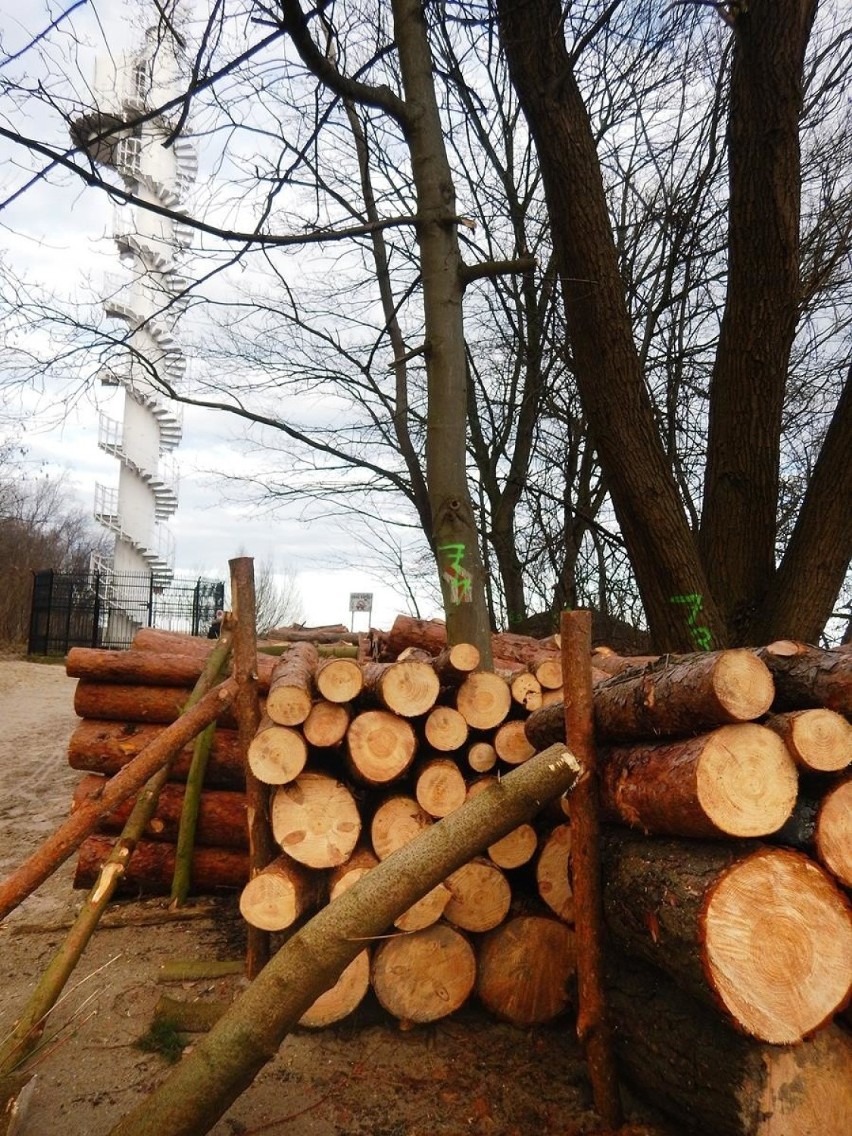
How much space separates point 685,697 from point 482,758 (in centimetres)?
140

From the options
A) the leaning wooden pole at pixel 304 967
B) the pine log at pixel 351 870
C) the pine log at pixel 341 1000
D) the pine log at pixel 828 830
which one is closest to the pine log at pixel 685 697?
the pine log at pixel 828 830

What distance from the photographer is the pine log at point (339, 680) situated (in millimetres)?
3521

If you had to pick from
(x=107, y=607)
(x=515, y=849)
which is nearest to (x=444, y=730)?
(x=515, y=849)

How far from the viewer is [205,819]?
492 cm

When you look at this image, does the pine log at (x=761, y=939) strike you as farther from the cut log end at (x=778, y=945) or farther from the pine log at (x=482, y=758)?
the pine log at (x=482, y=758)

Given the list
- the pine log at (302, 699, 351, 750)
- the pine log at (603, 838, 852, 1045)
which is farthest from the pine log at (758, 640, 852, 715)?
the pine log at (302, 699, 351, 750)

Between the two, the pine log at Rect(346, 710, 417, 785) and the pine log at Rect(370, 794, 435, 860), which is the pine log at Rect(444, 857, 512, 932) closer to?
the pine log at Rect(370, 794, 435, 860)

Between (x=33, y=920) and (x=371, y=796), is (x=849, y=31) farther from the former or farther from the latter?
(x=33, y=920)

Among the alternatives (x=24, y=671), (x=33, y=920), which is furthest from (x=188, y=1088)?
(x=24, y=671)

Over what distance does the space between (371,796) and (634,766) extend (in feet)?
4.54

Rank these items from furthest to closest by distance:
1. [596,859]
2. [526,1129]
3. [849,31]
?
1. [849,31]
2. [596,859]
3. [526,1129]

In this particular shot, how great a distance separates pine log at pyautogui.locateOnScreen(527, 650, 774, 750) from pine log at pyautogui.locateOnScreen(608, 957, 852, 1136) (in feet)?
2.67

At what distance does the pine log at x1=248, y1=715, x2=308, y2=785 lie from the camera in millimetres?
3410

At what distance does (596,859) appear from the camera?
9.53ft
